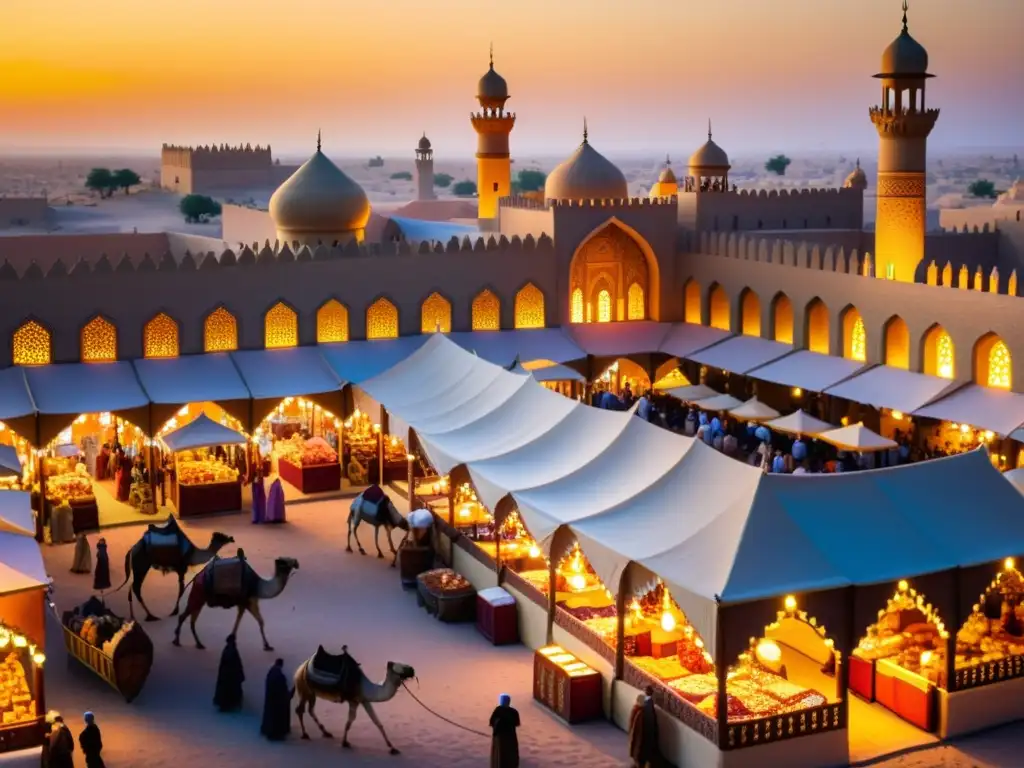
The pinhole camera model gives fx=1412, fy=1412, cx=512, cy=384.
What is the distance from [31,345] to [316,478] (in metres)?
5.09

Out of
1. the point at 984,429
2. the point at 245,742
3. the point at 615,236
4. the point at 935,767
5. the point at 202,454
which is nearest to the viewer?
the point at 935,767

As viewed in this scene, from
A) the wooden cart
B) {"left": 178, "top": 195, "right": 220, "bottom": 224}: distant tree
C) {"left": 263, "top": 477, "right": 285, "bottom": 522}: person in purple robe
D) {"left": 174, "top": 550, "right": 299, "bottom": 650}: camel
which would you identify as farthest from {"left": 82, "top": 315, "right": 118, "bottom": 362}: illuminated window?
{"left": 178, "top": 195, "right": 220, "bottom": 224}: distant tree

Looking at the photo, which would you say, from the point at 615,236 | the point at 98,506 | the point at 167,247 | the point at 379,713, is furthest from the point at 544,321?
the point at 167,247

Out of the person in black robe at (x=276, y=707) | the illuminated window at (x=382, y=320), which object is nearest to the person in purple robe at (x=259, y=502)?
the illuminated window at (x=382, y=320)

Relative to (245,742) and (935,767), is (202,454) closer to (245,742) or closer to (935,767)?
(245,742)

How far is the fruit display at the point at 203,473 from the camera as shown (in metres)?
22.0

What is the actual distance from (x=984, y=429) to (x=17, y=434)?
14560 millimetres

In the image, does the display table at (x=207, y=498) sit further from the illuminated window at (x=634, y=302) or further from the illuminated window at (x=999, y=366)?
the illuminated window at (x=999, y=366)

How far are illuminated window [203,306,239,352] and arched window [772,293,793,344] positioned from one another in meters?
9.92

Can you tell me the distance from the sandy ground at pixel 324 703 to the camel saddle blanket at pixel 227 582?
2.49 feet

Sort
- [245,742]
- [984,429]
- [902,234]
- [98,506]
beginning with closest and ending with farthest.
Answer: [245,742]
[984,429]
[98,506]
[902,234]

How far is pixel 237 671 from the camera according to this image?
14.0 metres

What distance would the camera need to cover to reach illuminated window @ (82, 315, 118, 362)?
921 inches

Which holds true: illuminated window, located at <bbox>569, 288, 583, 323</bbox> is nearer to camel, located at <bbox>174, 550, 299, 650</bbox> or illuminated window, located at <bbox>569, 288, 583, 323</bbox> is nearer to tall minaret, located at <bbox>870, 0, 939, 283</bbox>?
tall minaret, located at <bbox>870, 0, 939, 283</bbox>
